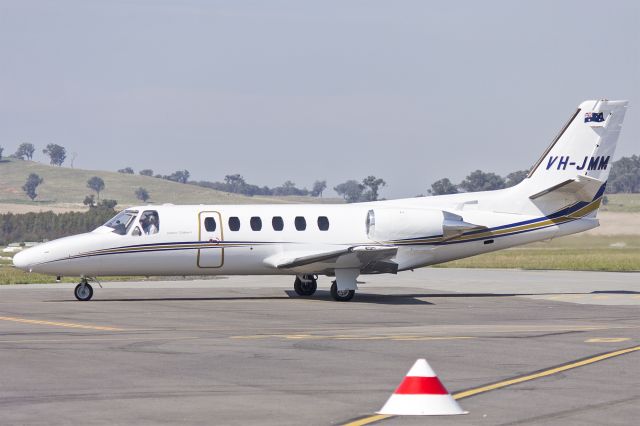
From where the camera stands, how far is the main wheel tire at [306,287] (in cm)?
3244

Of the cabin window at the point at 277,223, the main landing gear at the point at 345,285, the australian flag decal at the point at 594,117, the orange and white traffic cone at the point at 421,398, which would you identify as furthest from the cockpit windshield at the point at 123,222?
the orange and white traffic cone at the point at 421,398

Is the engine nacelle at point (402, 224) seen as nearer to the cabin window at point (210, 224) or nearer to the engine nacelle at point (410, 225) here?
the engine nacelle at point (410, 225)

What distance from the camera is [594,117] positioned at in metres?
32.9

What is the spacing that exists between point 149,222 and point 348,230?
18.6 feet

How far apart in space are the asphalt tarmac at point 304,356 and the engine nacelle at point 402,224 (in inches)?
74.3

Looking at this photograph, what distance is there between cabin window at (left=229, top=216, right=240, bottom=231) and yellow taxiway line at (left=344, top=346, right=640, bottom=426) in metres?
14.3

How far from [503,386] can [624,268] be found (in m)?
35.3

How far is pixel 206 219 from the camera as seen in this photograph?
30.5 meters

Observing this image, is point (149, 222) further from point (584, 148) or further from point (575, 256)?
point (575, 256)

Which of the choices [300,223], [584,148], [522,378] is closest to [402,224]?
[300,223]

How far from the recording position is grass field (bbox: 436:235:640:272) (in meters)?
A: 49.8

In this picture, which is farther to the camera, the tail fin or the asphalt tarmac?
the tail fin

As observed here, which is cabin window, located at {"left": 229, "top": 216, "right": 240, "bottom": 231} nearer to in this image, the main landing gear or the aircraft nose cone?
the main landing gear

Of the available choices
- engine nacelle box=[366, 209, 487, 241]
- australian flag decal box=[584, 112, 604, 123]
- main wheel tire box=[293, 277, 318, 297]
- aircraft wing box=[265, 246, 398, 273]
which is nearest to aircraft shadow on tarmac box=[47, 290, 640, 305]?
main wheel tire box=[293, 277, 318, 297]
